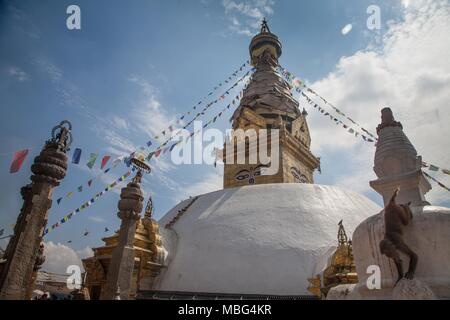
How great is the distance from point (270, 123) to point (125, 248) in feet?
Answer: 51.6

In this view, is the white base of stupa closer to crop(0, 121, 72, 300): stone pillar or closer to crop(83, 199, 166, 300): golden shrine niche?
crop(0, 121, 72, 300): stone pillar

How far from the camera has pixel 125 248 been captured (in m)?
7.68

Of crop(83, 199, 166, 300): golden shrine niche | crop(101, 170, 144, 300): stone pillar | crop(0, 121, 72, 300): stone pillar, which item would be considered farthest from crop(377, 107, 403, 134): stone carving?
crop(83, 199, 166, 300): golden shrine niche

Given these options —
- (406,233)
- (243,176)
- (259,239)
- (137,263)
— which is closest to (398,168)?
(406,233)

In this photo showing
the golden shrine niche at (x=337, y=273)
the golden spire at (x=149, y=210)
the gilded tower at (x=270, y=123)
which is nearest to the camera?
the golden shrine niche at (x=337, y=273)

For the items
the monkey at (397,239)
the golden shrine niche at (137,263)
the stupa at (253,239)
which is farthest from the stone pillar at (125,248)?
the monkey at (397,239)

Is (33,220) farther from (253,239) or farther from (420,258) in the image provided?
(253,239)

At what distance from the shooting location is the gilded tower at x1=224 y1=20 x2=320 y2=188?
749 inches

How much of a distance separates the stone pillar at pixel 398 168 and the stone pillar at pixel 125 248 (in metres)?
5.87

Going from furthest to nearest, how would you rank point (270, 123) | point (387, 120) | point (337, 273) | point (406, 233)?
point (270, 123), point (337, 273), point (387, 120), point (406, 233)

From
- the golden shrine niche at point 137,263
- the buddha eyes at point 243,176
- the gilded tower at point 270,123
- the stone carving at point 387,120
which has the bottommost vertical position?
the golden shrine niche at point 137,263

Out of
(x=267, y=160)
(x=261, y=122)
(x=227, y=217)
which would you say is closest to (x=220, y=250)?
A: (x=227, y=217)

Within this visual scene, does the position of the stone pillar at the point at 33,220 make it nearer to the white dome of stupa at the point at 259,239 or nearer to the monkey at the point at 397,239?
the monkey at the point at 397,239

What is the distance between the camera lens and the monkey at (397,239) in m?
3.40
